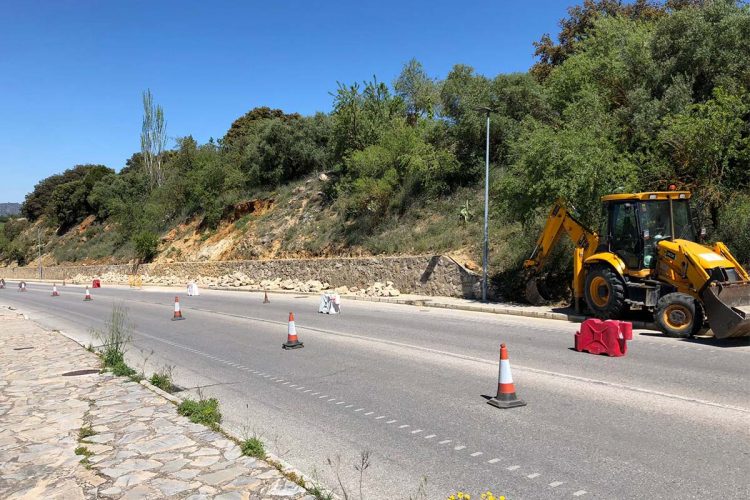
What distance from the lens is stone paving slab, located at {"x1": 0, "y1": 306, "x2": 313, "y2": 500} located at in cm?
452

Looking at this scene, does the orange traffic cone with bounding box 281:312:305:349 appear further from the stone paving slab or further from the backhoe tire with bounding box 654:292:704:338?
the backhoe tire with bounding box 654:292:704:338

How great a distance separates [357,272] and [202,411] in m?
21.9

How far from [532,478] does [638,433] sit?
1.66m

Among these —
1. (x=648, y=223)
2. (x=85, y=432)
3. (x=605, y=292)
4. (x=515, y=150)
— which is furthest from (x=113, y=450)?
(x=515, y=150)

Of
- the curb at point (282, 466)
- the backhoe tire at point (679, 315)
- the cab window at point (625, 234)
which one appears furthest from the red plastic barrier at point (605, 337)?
the curb at point (282, 466)

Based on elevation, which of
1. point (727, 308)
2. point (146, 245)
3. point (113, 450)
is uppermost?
point (146, 245)

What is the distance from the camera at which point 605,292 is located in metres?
14.0

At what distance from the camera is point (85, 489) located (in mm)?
4559

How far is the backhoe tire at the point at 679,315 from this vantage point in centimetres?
1169

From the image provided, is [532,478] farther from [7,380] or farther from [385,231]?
[385,231]

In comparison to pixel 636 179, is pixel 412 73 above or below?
above

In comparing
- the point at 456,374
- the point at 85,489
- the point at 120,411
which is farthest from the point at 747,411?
the point at 120,411

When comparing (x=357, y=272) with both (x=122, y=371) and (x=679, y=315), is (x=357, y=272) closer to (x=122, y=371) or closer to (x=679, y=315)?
(x=679, y=315)

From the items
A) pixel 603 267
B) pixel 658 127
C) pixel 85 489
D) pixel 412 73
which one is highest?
pixel 412 73
